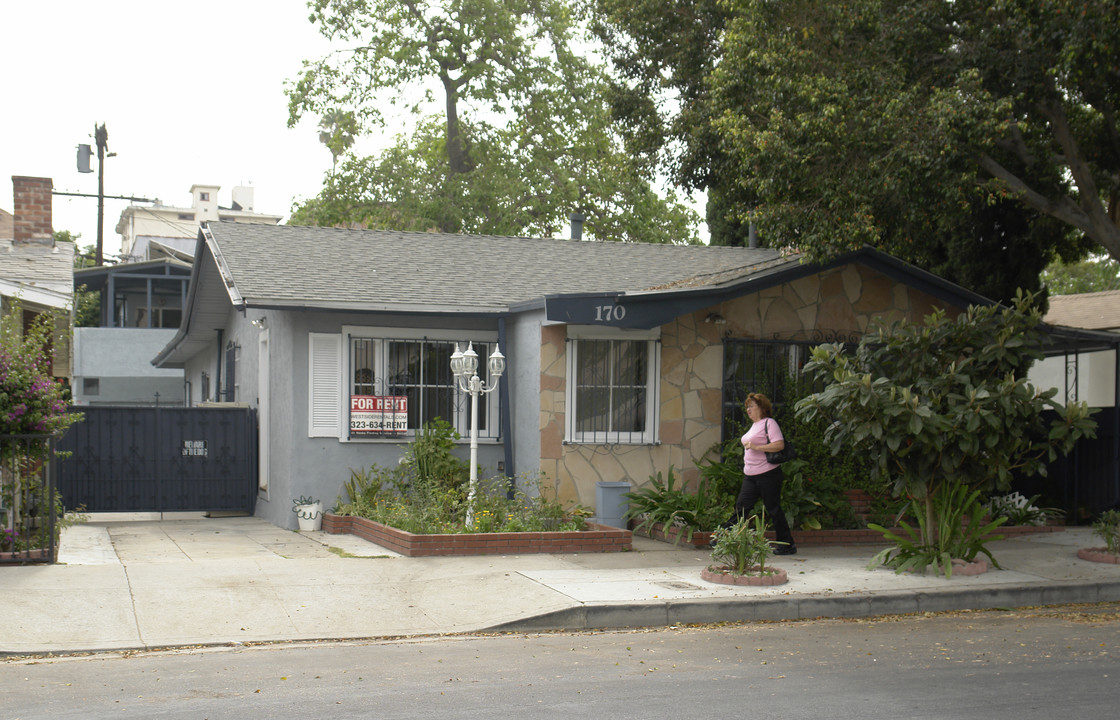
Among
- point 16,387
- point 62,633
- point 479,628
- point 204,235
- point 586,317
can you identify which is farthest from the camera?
point 204,235

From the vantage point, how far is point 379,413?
14.1 metres

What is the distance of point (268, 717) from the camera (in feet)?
18.8

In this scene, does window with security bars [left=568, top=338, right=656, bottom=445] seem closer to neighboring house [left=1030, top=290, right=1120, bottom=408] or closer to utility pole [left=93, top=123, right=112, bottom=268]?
neighboring house [left=1030, top=290, right=1120, bottom=408]

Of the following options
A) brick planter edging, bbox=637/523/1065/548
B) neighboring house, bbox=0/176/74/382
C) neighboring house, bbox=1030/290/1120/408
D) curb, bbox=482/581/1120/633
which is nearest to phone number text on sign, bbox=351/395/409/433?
brick planter edging, bbox=637/523/1065/548

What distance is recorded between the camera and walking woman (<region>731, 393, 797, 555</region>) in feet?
36.5

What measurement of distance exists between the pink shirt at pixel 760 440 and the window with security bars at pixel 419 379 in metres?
4.31

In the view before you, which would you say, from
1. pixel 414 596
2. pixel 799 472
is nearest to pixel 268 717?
pixel 414 596

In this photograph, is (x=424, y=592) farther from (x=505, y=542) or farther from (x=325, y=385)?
(x=325, y=385)

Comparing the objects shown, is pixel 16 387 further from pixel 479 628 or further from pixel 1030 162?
pixel 1030 162

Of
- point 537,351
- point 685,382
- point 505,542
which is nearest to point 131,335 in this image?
point 537,351

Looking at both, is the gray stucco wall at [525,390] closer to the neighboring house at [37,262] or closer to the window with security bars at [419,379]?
the window with security bars at [419,379]

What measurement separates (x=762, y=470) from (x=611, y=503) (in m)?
2.22

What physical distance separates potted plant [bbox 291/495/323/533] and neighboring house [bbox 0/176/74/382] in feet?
13.5

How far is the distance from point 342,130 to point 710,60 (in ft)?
68.0
